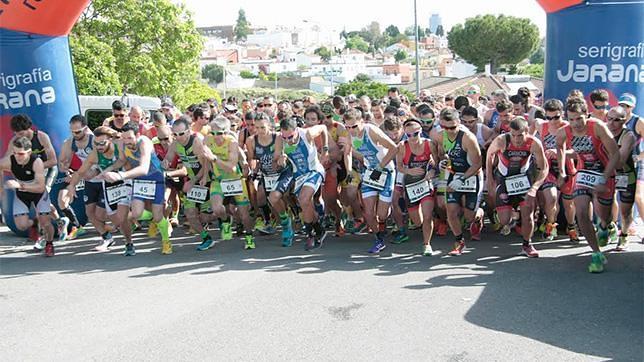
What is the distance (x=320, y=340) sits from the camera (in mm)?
5859

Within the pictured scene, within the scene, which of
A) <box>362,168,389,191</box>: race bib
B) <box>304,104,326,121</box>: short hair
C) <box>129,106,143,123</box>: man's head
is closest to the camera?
<box>362,168,389,191</box>: race bib

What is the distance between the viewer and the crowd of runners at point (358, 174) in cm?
851

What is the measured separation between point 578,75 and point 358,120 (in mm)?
3322

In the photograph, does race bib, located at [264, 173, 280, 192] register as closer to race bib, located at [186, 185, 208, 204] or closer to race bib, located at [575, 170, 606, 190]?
race bib, located at [186, 185, 208, 204]

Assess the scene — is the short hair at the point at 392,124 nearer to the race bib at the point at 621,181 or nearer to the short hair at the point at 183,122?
the short hair at the point at 183,122

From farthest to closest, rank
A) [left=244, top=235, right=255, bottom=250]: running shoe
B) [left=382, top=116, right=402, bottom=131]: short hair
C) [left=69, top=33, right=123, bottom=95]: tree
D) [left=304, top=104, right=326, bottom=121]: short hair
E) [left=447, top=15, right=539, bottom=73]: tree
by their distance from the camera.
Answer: [left=447, top=15, right=539, bottom=73]: tree → [left=69, top=33, right=123, bottom=95]: tree → [left=304, top=104, right=326, bottom=121]: short hair → [left=382, top=116, right=402, bottom=131]: short hair → [left=244, top=235, right=255, bottom=250]: running shoe

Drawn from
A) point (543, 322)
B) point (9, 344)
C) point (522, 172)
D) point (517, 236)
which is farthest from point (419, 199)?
point (9, 344)

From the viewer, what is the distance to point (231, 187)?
32.0 ft

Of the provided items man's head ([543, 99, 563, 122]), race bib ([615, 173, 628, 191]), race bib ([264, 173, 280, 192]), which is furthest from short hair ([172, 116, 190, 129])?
race bib ([615, 173, 628, 191])

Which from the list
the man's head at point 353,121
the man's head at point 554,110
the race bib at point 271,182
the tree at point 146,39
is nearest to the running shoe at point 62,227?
the race bib at point 271,182

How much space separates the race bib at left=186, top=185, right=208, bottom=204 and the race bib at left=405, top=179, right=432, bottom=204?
9.00 ft

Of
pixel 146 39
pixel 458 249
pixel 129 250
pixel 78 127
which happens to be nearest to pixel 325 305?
pixel 458 249

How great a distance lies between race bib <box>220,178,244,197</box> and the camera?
9734mm

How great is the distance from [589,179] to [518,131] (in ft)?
3.33
